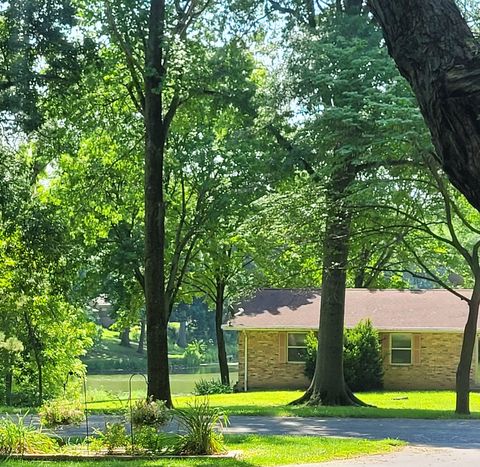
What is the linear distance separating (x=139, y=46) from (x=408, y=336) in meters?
18.0

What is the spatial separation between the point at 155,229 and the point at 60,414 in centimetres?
553

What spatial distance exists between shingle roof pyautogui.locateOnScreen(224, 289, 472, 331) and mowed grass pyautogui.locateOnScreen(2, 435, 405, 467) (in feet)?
63.9

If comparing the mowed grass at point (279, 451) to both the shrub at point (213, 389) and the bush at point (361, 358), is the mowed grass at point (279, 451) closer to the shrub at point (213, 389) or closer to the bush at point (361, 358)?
the bush at point (361, 358)

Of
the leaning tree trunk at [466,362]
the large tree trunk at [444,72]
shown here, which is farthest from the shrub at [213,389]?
the large tree trunk at [444,72]

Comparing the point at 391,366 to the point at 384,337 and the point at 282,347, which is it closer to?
the point at 384,337

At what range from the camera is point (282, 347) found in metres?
34.8

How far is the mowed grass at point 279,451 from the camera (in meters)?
11.6

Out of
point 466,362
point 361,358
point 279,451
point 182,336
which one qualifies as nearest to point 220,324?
point 361,358

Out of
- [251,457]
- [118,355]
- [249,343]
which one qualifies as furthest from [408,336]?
[118,355]

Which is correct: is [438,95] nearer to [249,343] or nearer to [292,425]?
[292,425]

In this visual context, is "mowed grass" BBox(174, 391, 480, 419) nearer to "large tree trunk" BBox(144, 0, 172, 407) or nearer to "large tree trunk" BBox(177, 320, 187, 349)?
"large tree trunk" BBox(144, 0, 172, 407)

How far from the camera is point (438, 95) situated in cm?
316

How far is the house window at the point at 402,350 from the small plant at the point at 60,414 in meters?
19.8

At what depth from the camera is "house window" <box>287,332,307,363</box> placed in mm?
34688
